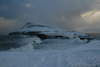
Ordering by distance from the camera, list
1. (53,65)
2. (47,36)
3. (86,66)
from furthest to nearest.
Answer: (47,36), (53,65), (86,66)

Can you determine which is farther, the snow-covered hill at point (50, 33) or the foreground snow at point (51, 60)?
the snow-covered hill at point (50, 33)

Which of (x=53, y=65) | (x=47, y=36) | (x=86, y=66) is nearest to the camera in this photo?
(x=86, y=66)

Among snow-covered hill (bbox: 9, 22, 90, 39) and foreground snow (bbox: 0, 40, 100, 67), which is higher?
snow-covered hill (bbox: 9, 22, 90, 39)

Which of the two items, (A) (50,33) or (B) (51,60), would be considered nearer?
(B) (51,60)

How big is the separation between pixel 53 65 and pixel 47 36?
41.2m

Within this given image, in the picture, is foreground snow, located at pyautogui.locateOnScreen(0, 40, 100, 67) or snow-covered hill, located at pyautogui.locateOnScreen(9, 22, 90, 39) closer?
foreground snow, located at pyautogui.locateOnScreen(0, 40, 100, 67)

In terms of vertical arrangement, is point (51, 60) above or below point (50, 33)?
below

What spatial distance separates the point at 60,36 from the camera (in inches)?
1858

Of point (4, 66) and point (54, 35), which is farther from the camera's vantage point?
point (54, 35)

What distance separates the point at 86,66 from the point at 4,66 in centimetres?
330

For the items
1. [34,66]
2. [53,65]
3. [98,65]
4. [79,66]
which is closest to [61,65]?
[53,65]

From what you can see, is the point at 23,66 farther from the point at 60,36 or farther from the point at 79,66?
the point at 60,36

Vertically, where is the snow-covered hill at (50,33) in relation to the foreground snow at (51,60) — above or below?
above

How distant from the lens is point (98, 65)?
186 inches
